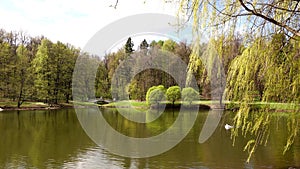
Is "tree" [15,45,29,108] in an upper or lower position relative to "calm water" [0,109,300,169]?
upper

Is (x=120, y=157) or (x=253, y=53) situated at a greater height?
(x=253, y=53)

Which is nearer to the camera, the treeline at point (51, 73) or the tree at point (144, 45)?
the treeline at point (51, 73)

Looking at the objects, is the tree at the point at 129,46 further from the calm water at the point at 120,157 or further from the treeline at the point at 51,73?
the calm water at the point at 120,157

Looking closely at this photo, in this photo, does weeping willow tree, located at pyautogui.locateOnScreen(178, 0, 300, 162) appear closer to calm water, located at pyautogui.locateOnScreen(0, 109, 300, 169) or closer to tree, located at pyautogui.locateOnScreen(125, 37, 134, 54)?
calm water, located at pyautogui.locateOnScreen(0, 109, 300, 169)

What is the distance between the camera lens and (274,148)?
10672 mm

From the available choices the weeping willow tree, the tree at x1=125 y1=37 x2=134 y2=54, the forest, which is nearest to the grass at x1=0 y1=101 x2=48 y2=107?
the tree at x1=125 y1=37 x2=134 y2=54

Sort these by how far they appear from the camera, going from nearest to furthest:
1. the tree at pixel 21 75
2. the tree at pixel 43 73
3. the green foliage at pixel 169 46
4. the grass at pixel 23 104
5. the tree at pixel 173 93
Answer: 1. the grass at pixel 23 104
2. the tree at pixel 173 93
3. the tree at pixel 21 75
4. the tree at pixel 43 73
5. the green foliage at pixel 169 46

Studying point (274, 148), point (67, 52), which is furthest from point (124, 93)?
point (274, 148)

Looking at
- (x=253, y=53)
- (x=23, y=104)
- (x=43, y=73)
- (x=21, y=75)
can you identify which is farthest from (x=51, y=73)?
(x=253, y=53)

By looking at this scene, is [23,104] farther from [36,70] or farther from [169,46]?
[169,46]

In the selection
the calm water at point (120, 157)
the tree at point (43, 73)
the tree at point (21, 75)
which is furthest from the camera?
the tree at point (43, 73)

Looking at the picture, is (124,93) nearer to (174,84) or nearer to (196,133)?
(174,84)

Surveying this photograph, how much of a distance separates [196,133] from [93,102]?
64.5 feet

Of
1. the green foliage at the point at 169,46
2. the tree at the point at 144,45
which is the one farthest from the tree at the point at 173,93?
the tree at the point at 144,45
